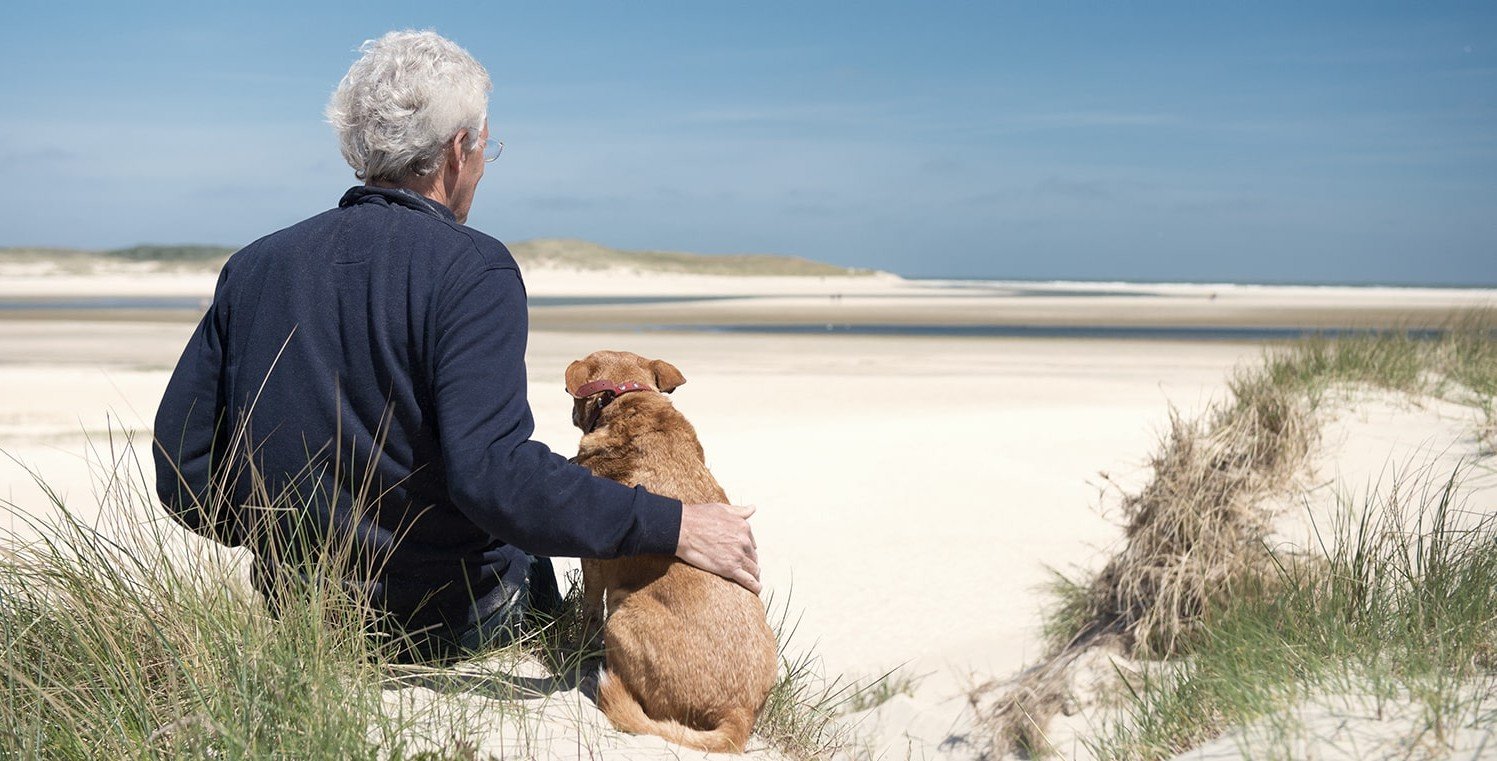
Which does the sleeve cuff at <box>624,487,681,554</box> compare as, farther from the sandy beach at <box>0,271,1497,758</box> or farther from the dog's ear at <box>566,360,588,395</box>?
the dog's ear at <box>566,360,588,395</box>

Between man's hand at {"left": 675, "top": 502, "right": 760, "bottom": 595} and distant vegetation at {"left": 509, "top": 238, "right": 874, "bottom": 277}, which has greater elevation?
distant vegetation at {"left": 509, "top": 238, "right": 874, "bottom": 277}

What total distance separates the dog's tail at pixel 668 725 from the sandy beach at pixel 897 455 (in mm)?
72

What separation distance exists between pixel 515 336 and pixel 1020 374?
19.7 meters

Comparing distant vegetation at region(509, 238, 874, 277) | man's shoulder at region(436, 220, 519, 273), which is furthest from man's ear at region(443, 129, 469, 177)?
distant vegetation at region(509, 238, 874, 277)

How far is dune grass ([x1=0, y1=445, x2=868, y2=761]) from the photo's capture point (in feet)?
7.73

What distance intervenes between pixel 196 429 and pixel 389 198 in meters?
0.88

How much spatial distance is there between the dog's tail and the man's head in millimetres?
1612

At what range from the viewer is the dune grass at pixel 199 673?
2355 millimetres

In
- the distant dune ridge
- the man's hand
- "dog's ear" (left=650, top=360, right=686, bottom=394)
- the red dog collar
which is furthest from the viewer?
the distant dune ridge

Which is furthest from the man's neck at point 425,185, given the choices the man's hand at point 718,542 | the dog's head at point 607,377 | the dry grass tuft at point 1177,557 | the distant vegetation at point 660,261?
the distant vegetation at point 660,261

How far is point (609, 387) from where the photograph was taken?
11.8 feet

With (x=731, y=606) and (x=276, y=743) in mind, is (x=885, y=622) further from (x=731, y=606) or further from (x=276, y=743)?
(x=276, y=743)

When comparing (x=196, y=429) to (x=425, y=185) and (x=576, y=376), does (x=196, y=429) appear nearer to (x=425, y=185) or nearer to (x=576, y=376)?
(x=425, y=185)

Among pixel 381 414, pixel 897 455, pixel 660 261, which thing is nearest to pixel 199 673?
pixel 381 414
